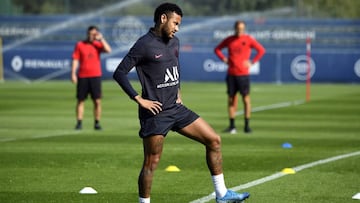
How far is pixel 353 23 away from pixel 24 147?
30976 mm

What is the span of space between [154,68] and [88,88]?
11.5m

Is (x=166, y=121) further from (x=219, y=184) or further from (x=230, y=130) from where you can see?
(x=230, y=130)

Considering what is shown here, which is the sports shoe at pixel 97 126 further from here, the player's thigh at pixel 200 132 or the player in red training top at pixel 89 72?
the player's thigh at pixel 200 132

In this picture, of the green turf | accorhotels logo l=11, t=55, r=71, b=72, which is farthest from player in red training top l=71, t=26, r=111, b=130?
accorhotels logo l=11, t=55, r=71, b=72

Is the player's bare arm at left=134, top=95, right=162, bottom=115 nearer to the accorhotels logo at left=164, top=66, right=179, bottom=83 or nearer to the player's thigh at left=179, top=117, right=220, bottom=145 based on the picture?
the accorhotels logo at left=164, top=66, right=179, bottom=83

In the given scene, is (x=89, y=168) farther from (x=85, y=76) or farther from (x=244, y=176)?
(x=85, y=76)

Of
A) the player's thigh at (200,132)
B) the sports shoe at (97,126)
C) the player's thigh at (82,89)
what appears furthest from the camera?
the player's thigh at (82,89)

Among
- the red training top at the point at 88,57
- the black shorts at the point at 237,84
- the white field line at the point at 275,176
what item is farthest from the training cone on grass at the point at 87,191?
the red training top at the point at 88,57

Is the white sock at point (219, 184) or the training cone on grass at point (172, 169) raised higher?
the white sock at point (219, 184)

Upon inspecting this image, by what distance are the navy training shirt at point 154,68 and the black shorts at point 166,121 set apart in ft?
0.27

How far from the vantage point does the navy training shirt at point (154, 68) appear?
9984 mm

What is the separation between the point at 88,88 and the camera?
2142 centimetres

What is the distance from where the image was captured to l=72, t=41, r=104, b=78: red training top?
70.3ft

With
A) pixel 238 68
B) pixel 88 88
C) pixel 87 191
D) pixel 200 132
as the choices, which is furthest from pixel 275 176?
pixel 88 88
